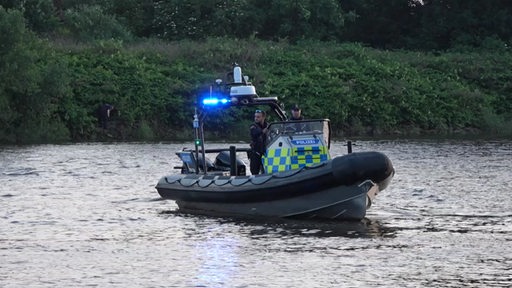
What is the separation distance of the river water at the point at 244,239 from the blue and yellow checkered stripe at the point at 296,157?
0.95m

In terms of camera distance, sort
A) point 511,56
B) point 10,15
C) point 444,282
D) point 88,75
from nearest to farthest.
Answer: point 444,282 → point 10,15 → point 88,75 → point 511,56

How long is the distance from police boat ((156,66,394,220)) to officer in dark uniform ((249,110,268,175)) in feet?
0.78

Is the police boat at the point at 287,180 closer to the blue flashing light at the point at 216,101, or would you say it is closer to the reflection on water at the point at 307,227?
the blue flashing light at the point at 216,101

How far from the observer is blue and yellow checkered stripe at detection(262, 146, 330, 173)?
19.4m

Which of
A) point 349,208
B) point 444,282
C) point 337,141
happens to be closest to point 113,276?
point 444,282

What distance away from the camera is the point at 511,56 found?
177ft

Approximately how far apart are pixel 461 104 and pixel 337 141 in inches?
377

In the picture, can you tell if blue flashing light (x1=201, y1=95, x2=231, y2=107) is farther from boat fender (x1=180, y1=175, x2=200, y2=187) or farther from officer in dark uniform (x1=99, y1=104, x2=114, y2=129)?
officer in dark uniform (x1=99, y1=104, x2=114, y2=129)

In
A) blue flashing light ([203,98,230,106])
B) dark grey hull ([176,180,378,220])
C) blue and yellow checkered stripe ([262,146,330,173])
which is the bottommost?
dark grey hull ([176,180,378,220])

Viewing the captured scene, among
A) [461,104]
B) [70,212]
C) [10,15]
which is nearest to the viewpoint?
[70,212]

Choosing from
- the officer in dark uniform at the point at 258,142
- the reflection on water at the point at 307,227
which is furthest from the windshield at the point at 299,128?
the reflection on water at the point at 307,227

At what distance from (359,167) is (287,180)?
1.15m

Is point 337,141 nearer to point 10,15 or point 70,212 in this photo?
point 10,15

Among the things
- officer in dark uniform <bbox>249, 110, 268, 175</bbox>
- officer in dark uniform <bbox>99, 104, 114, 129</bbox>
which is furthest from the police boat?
officer in dark uniform <bbox>99, 104, 114, 129</bbox>
